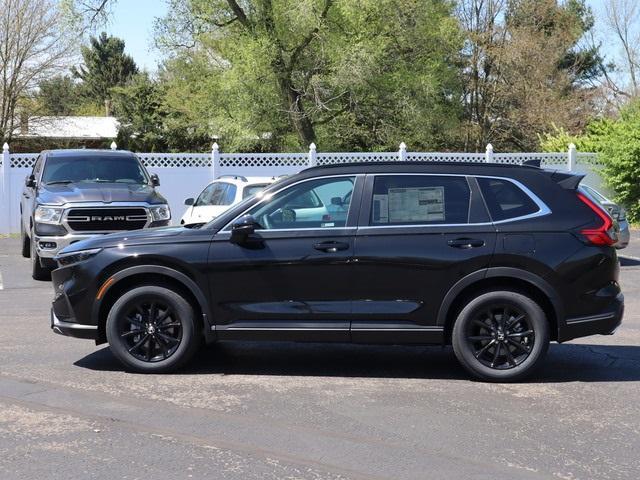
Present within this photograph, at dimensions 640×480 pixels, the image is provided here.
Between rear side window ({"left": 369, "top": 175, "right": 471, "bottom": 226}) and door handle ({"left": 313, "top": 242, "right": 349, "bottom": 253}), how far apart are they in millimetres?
331

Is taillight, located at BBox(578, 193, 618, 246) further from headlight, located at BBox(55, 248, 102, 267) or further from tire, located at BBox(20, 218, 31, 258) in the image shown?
tire, located at BBox(20, 218, 31, 258)

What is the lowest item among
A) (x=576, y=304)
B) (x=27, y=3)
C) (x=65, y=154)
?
(x=576, y=304)

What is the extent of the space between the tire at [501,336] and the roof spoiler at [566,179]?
3.34ft

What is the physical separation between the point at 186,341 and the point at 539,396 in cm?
287

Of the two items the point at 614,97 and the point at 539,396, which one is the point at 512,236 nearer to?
the point at 539,396

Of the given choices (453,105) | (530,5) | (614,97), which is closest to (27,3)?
(453,105)

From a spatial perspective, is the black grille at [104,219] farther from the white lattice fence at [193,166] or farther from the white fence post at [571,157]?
the white fence post at [571,157]

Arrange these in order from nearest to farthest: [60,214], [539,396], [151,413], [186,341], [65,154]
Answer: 1. [151,413]
2. [539,396]
3. [186,341]
4. [60,214]
5. [65,154]

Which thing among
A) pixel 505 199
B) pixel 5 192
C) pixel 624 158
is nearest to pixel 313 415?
pixel 505 199

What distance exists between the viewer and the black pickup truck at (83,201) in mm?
11956

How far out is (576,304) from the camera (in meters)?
6.62

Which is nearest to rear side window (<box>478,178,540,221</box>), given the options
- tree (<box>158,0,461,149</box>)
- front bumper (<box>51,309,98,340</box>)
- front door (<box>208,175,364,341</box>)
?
front door (<box>208,175,364,341</box>)

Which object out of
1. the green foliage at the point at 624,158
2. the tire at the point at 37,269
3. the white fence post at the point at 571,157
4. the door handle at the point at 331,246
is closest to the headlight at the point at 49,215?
the tire at the point at 37,269

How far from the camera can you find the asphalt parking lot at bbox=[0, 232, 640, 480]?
477 centimetres
